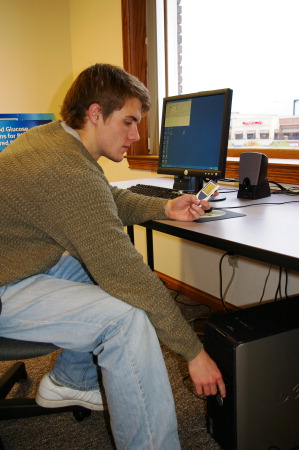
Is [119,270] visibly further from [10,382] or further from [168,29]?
[168,29]

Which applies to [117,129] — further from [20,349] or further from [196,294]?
[196,294]

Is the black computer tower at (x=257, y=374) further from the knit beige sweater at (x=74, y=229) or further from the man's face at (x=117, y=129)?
the man's face at (x=117, y=129)

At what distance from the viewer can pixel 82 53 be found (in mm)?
2883

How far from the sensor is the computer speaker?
1424 millimetres

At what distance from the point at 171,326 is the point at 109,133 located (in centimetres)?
58

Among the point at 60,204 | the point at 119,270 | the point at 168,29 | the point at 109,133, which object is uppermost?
the point at 168,29

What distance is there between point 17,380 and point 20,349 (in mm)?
682

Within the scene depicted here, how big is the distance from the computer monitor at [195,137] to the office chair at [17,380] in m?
0.89

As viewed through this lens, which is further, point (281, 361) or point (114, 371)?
point (281, 361)

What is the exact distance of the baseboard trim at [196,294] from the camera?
2.08m

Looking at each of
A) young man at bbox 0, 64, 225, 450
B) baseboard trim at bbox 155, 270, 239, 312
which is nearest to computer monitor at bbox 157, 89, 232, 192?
young man at bbox 0, 64, 225, 450

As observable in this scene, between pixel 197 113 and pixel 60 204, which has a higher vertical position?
pixel 197 113

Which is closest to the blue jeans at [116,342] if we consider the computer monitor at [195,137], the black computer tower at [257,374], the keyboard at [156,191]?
the black computer tower at [257,374]

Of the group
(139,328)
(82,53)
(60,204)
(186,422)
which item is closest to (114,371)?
(139,328)
